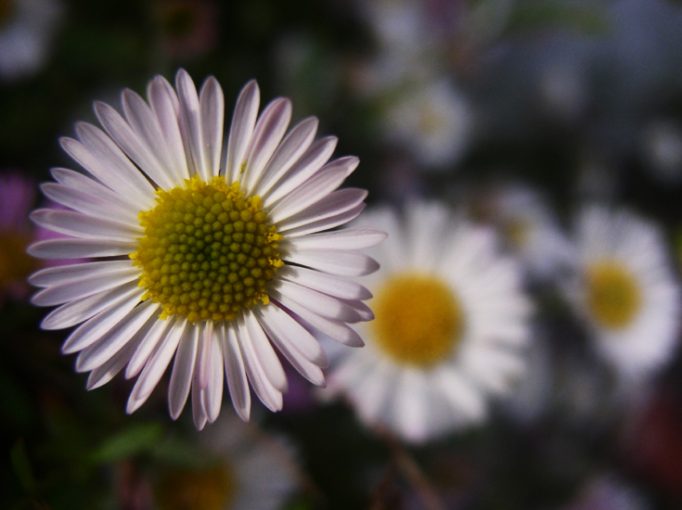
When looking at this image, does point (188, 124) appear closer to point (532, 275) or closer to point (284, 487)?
point (284, 487)

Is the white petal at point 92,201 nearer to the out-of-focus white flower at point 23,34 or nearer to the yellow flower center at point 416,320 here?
the yellow flower center at point 416,320

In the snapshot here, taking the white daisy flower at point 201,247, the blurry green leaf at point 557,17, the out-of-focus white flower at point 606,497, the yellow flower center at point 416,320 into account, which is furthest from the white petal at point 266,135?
the out-of-focus white flower at point 606,497

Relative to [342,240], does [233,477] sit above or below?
below

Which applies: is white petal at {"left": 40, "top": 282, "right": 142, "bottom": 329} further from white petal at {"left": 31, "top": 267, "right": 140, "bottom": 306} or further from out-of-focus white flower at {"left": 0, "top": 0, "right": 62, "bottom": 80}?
out-of-focus white flower at {"left": 0, "top": 0, "right": 62, "bottom": 80}

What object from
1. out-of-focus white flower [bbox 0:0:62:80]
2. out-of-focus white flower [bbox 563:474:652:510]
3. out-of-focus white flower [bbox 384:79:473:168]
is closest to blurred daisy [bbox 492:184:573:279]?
out-of-focus white flower [bbox 384:79:473:168]

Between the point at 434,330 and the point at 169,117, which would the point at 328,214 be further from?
the point at 434,330

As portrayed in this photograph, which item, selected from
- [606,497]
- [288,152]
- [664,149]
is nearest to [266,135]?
[288,152]

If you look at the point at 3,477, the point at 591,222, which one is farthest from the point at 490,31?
the point at 3,477
